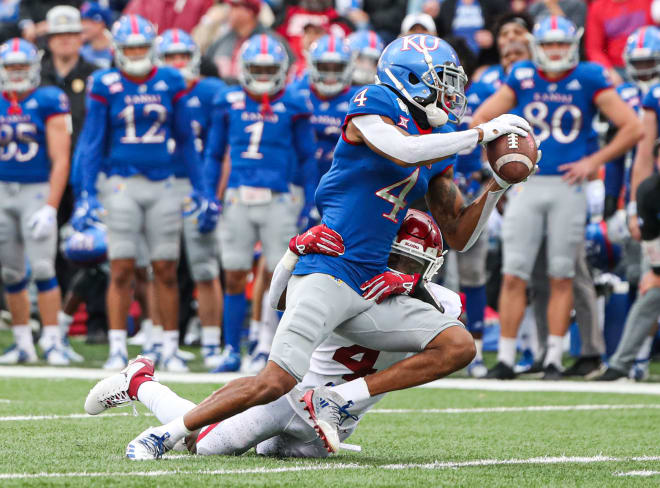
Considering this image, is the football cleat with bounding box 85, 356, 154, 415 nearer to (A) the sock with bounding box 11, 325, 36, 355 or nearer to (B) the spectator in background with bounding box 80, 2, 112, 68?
(A) the sock with bounding box 11, 325, 36, 355

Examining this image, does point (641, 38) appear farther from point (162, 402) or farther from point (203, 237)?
point (162, 402)

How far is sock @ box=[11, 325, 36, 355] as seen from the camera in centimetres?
898

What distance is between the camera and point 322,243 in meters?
4.56

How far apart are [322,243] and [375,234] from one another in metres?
0.20

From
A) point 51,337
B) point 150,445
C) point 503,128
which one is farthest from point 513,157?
point 51,337

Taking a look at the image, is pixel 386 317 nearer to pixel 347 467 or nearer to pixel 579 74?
pixel 347 467

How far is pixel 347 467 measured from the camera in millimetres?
4348

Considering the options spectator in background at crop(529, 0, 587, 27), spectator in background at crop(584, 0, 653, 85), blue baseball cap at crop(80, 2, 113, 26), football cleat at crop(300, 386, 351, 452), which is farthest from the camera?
blue baseball cap at crop(80, 2, 113, 26)

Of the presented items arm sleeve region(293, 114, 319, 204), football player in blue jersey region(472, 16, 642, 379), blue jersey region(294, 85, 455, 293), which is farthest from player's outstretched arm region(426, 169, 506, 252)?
arm sleeve region(293, 114, 319, 204)

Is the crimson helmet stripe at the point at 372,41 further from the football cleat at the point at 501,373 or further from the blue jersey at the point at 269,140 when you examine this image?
the football cleat at the point at 501,373

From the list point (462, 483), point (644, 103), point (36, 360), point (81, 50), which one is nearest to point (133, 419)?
point (462, 483)

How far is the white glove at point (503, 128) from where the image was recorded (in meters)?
4.50

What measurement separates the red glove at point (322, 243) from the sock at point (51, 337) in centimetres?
464

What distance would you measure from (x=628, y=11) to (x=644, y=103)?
3416mm
